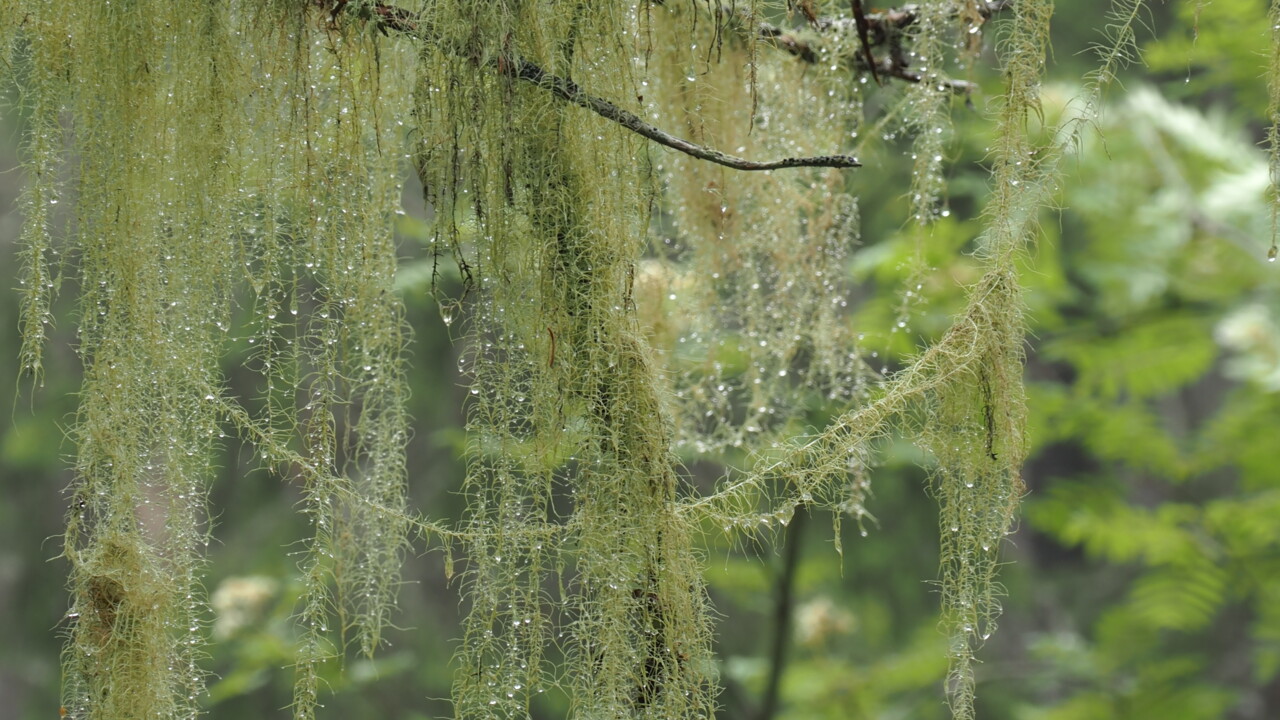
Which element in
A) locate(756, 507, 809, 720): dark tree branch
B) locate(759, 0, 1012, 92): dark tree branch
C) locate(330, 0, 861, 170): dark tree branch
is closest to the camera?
locate(330, 0, 861, 170): dark tree branch

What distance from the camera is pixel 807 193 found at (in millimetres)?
1269

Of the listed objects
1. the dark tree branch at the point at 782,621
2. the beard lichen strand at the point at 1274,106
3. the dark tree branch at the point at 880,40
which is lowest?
the dark tree branch at the point at 782,621

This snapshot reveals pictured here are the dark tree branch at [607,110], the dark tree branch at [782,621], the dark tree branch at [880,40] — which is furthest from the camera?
the dark tree branch at [782,621]

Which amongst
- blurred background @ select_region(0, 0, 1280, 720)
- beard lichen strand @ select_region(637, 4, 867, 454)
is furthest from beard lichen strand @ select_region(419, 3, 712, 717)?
blurred background @ select_region(0, 0, 1280, 720)

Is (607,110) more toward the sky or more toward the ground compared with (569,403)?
more toward the sky

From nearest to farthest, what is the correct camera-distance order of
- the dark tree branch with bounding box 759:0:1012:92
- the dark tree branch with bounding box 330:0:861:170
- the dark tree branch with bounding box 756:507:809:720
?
the dark tree branch with bounding box 330:0:861:170, the dark tree branch with bounding box 759:0:1012:92, the dark tree branch with bounding box 756:507:809:720

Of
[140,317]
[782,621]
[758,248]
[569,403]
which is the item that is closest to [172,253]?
[140,317]

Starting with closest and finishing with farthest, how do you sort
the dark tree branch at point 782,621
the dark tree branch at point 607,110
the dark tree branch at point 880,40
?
the dark tree branch at point 607,110 → the dark tree branch at point 880,40 → the dark tree branch at point 782,621

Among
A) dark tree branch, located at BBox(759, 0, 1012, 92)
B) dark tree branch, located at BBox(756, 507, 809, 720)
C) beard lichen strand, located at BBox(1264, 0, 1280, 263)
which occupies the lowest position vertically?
dark tree branch, located at BBox(756, 507, 809, 720)

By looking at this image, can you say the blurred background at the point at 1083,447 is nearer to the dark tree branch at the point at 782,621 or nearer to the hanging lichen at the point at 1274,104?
the dark tree branch at the point at 782,621

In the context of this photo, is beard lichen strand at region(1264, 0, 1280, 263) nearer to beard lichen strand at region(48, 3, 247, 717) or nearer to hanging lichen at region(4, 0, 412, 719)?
hanging lichen at region(4, 0, 412, 719)

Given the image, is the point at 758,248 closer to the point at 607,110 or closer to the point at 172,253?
A: the point at 607,110

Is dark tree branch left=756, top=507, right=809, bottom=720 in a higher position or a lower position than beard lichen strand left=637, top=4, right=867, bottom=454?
lower

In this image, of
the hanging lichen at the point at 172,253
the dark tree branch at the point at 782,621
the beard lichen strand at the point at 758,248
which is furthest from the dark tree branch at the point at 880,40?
the dark tree branch at the point at 782,621
